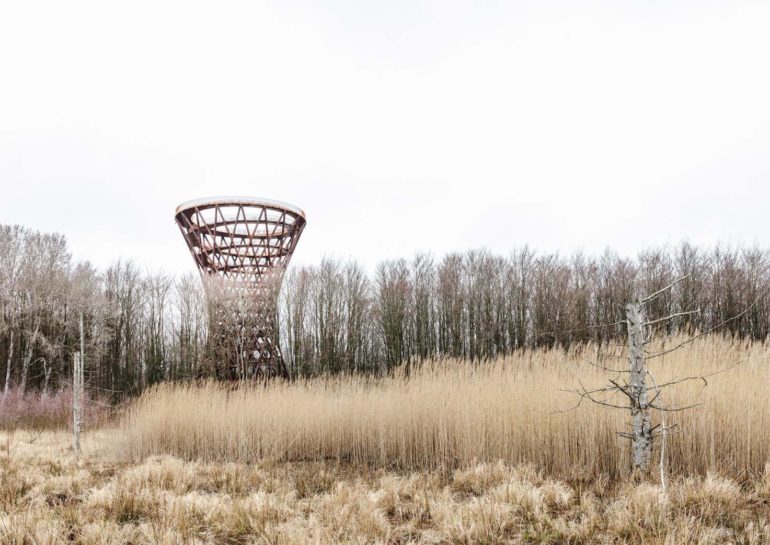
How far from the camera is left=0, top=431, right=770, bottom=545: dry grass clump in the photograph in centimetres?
268

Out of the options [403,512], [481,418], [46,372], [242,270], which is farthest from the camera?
[46,372]

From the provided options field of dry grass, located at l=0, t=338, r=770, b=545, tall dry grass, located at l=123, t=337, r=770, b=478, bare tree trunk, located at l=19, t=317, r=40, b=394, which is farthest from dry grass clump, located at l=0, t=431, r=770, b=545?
bare tree trunk, located at l=19, t=317, r=40, b=394

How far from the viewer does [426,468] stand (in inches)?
206

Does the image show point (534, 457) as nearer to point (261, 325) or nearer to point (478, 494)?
point (478, 494)

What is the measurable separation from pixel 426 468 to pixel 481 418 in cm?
79

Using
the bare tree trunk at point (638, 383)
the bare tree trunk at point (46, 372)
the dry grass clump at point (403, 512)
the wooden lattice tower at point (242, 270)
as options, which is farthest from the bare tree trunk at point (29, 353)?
the bare tree trunk at point (638, 383)

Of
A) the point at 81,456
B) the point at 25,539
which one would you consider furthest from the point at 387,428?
the point at 81,456

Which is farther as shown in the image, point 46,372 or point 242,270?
point 46,372

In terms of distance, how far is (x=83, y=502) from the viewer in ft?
12.4

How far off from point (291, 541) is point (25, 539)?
4.82ft

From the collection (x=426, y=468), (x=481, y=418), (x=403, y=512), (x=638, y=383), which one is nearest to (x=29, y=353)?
(x=426, y=468)

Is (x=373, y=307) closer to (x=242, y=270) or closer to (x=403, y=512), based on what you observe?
(x=242, y=270)

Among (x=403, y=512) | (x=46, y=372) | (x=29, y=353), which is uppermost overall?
(x=29, y=353)

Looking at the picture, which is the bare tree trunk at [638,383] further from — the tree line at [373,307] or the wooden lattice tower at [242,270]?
the tree line at [373,307]
